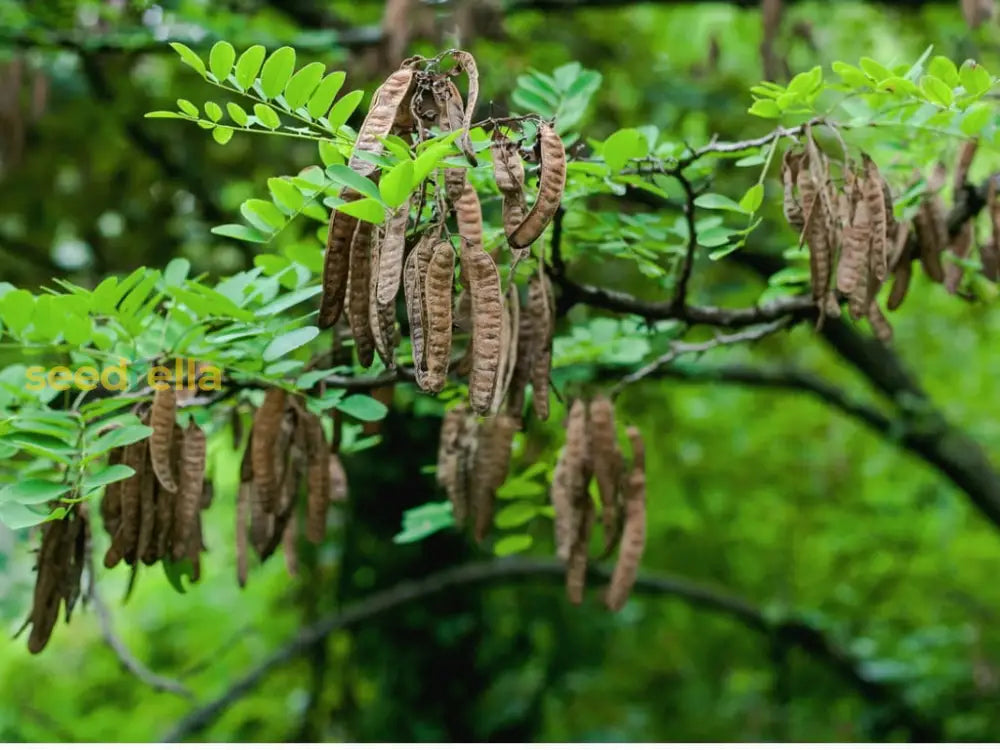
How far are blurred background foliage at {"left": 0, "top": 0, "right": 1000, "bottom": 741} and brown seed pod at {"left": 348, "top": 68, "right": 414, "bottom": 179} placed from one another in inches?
87.3

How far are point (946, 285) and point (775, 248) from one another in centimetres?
194

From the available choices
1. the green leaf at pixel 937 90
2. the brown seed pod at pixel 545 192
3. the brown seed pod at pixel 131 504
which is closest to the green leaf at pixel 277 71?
the brown seed pod at pixel 545 192

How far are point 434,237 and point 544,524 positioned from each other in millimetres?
3281

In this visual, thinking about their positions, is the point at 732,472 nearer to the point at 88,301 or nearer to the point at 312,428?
the point at 312,428

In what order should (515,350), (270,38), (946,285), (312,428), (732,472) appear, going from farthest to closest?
(732,472)
(270,38)
(946,285)
(312,428)
(515,350)

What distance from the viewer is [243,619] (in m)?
5.79

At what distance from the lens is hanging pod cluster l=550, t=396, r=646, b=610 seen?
1.92 meters

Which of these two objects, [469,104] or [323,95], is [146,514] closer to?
[323,95]

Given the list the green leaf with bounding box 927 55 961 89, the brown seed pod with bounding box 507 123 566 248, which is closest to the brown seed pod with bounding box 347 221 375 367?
the brown seed pod with bounding box 507 123 566 248

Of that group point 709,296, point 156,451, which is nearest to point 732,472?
point 709,296

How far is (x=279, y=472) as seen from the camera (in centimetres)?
188

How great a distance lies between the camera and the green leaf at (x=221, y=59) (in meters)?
1.60

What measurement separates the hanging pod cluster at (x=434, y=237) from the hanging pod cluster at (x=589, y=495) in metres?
0.41

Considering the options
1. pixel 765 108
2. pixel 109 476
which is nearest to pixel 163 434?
pixel 109 476
